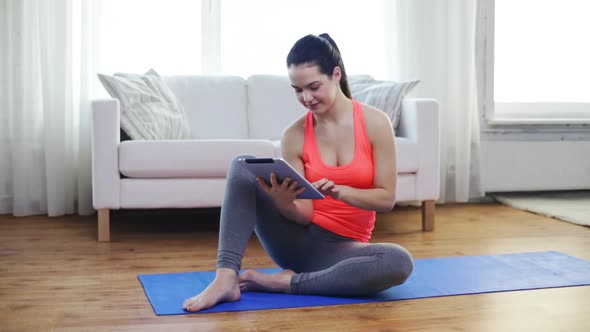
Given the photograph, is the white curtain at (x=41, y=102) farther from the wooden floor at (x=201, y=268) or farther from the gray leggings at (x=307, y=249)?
the gray leggings at (x=307, y=249)

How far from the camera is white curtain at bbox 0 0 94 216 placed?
419cm

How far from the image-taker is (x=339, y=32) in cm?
460

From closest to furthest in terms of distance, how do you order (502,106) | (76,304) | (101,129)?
(76,304) → (101,129) → (502,106)

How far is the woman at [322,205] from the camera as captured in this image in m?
2.19

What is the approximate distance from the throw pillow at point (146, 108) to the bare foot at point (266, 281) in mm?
1390

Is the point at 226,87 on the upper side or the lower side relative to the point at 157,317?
upper

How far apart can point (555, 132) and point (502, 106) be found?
0.40 m

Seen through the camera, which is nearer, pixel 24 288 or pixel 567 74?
pixel 24 288

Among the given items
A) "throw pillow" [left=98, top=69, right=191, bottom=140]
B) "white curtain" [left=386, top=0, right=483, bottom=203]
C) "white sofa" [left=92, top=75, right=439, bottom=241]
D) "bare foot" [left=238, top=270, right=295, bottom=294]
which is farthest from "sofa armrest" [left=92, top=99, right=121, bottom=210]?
"white curtain" [left=386, top=0, right=483, bottom=203]

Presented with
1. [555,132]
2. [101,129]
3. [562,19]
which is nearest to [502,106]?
[555,132]

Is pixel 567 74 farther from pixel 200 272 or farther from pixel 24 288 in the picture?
pixel 24 288

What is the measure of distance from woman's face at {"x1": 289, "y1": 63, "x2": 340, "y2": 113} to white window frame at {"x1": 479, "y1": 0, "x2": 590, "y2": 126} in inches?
116

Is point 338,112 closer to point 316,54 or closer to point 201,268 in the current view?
point 316,54

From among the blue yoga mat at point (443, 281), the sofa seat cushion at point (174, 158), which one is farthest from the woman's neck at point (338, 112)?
the sofa seat cushion at point (174, 158)
